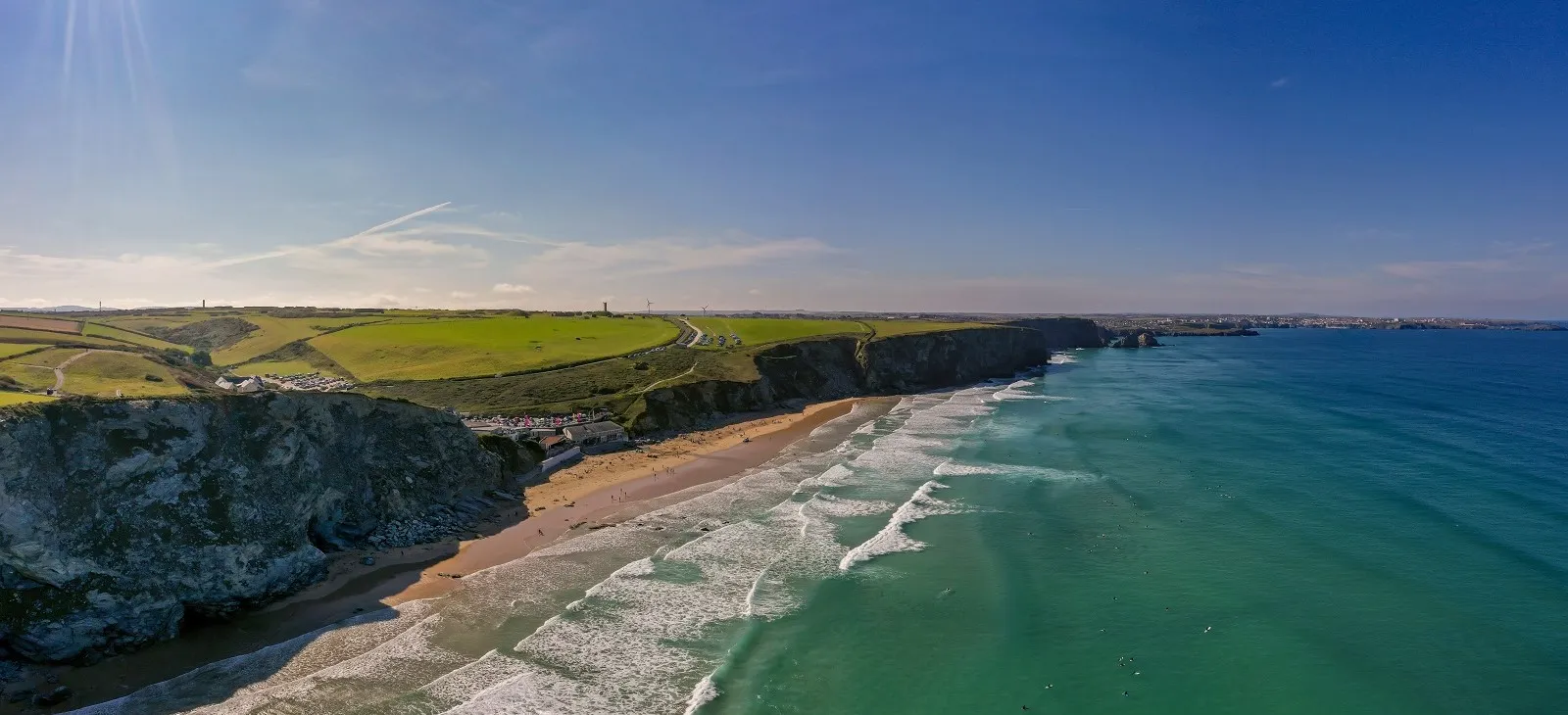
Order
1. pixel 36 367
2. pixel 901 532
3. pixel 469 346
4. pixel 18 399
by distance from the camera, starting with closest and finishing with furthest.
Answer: pixel 18 399
pixel 36 367
pixel 901 532
pixel 469 346

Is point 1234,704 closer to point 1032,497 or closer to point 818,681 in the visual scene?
point 818,681

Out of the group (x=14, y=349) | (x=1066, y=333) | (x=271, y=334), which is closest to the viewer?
(x=14, y=349)

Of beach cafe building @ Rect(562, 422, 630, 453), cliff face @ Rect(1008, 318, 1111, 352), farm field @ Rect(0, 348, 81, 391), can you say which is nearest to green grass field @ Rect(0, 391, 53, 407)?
farm field @ Rect(0, 348, 81, 391)

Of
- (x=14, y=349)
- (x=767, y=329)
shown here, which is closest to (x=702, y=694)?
(x=14, y=349)

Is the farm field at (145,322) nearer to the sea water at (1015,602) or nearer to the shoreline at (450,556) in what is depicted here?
the shoreline at (450,556)

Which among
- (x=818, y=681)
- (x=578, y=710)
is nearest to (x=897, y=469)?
(x=818, y=681)

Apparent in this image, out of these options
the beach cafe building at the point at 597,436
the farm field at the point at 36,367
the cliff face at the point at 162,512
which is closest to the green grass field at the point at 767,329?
the beach cafe building at the point at 597,436

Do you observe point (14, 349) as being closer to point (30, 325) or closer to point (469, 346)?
Result: point (30, 325)
